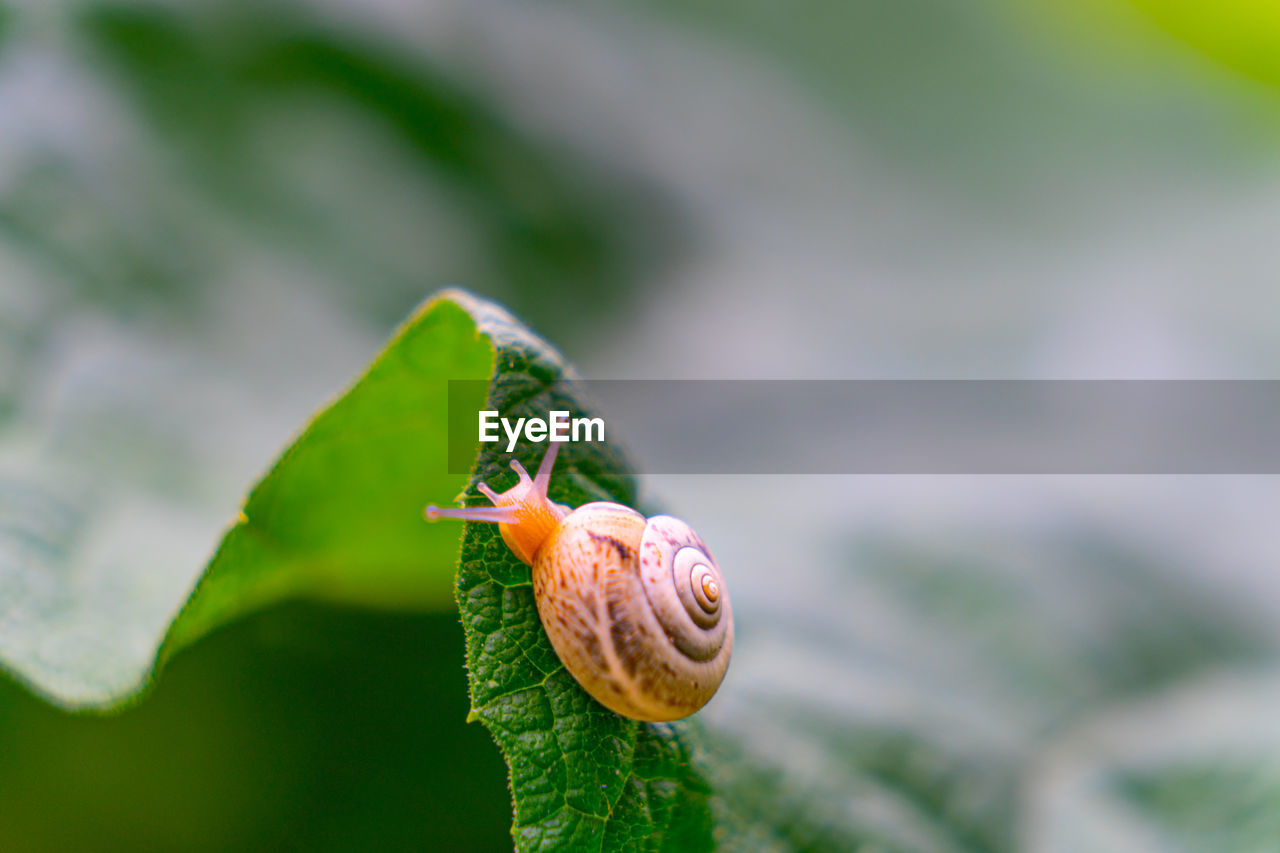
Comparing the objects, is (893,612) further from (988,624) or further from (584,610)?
(584,610)

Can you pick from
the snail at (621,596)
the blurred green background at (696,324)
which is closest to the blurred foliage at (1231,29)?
the blurred green background at (696,324)

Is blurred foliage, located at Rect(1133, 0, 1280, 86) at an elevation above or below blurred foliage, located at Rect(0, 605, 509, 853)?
above

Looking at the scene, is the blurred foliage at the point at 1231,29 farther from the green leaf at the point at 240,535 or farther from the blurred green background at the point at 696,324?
the green leaf at the point at 240,535

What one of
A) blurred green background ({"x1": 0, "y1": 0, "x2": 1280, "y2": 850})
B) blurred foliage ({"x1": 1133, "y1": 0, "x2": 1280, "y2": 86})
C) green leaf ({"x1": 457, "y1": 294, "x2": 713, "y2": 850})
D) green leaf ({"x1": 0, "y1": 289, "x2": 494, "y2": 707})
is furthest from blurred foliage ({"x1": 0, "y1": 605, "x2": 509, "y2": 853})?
blurred foliage ({"x1": 1133, "y1": 0, "x2": 1280, "y2": 86})

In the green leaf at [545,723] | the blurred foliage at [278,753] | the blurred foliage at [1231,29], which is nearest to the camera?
the green leaf at [545,723]

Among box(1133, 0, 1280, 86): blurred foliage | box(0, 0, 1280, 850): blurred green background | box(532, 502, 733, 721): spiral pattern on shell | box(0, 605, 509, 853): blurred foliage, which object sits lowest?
box(0, 605, 509, 853): blurred foliage

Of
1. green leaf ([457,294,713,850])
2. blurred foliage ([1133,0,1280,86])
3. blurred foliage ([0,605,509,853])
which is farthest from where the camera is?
blurred foliage ([1133,0,1280,86])

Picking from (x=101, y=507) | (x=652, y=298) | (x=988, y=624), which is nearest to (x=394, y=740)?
(x=101, y=507)

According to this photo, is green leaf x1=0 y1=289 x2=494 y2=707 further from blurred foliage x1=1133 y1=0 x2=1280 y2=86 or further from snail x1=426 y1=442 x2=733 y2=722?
blurred foliage x1=1133 y1=0 x2=1280 y2=86
